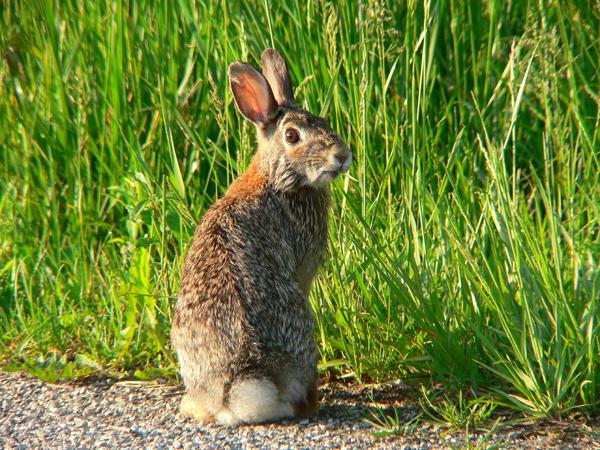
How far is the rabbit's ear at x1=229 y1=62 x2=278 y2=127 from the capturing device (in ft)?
13.9

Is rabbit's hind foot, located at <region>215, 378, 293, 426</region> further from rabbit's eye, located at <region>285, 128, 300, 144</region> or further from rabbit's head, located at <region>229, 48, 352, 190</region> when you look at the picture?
rabbit's eye, located at <region>285, 128, 300, 144</region>

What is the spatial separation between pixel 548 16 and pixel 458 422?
269 centimetres

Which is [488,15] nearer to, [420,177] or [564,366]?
[420,177]

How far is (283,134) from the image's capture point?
429 centimetres

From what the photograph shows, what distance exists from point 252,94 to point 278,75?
212 mm

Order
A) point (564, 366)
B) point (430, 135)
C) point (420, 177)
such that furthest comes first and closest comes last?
point (430, 135) < point (420, 177) < point (564, 366)

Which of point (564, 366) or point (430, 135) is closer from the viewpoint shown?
point (564, 366)

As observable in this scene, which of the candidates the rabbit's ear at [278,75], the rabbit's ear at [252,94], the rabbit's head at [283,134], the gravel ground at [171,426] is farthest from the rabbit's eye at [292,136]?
the gravel ground at [171,426]

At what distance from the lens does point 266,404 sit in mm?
3719

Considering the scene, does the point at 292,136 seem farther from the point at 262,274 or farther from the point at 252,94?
the point at 262,274

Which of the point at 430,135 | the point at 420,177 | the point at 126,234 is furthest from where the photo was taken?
the point at 126,234

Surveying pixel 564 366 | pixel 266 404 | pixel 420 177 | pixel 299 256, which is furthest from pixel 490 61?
pixel 266 404

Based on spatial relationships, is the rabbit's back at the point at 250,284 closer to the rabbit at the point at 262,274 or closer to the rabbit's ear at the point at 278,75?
the rabbit at the point at 262,274

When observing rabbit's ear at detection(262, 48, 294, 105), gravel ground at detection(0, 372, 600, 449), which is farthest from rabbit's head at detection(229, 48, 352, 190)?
gravel ground at detection(0, 372, 600, 449)
